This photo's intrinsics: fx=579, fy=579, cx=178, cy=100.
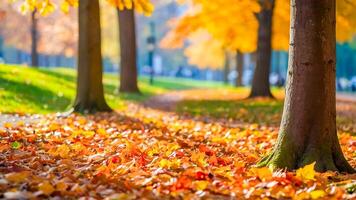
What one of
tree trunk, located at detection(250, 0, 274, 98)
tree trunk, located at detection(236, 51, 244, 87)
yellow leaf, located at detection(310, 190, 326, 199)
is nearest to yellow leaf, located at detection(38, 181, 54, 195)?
yellow leaf, located at detection(310, 190, 326, 199)

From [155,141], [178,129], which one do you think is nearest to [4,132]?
[155,141]

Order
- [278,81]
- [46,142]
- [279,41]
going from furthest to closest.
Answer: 1. [278,81]
2. [279,41]
3. [46,142]

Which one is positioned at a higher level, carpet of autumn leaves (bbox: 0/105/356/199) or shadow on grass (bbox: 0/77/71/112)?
shadow on grass (bbox: 0/77/71/112)

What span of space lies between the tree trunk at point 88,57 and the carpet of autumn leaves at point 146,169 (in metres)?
4.05

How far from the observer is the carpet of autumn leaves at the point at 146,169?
5.14 m

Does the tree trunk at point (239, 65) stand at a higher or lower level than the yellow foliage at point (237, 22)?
lower

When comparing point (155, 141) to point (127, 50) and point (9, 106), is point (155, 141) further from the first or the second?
point (127, 50)

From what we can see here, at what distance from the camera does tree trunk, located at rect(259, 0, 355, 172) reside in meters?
6.46

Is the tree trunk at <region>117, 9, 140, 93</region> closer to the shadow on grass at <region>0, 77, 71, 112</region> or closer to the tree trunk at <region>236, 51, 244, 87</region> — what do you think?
the shadow on grass at <region>0, 77, 71, 112</region>

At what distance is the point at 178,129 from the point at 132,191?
578 cm

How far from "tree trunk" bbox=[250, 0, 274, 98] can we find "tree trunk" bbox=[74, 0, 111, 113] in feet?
30.4

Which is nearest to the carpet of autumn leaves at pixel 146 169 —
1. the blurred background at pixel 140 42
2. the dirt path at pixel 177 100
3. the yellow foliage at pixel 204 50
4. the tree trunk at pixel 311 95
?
the tree trunk at pixel 311 95

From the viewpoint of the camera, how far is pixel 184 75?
8188 centimetres

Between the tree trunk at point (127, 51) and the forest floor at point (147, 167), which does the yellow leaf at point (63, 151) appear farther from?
the tree trunk at point (127, 51)
